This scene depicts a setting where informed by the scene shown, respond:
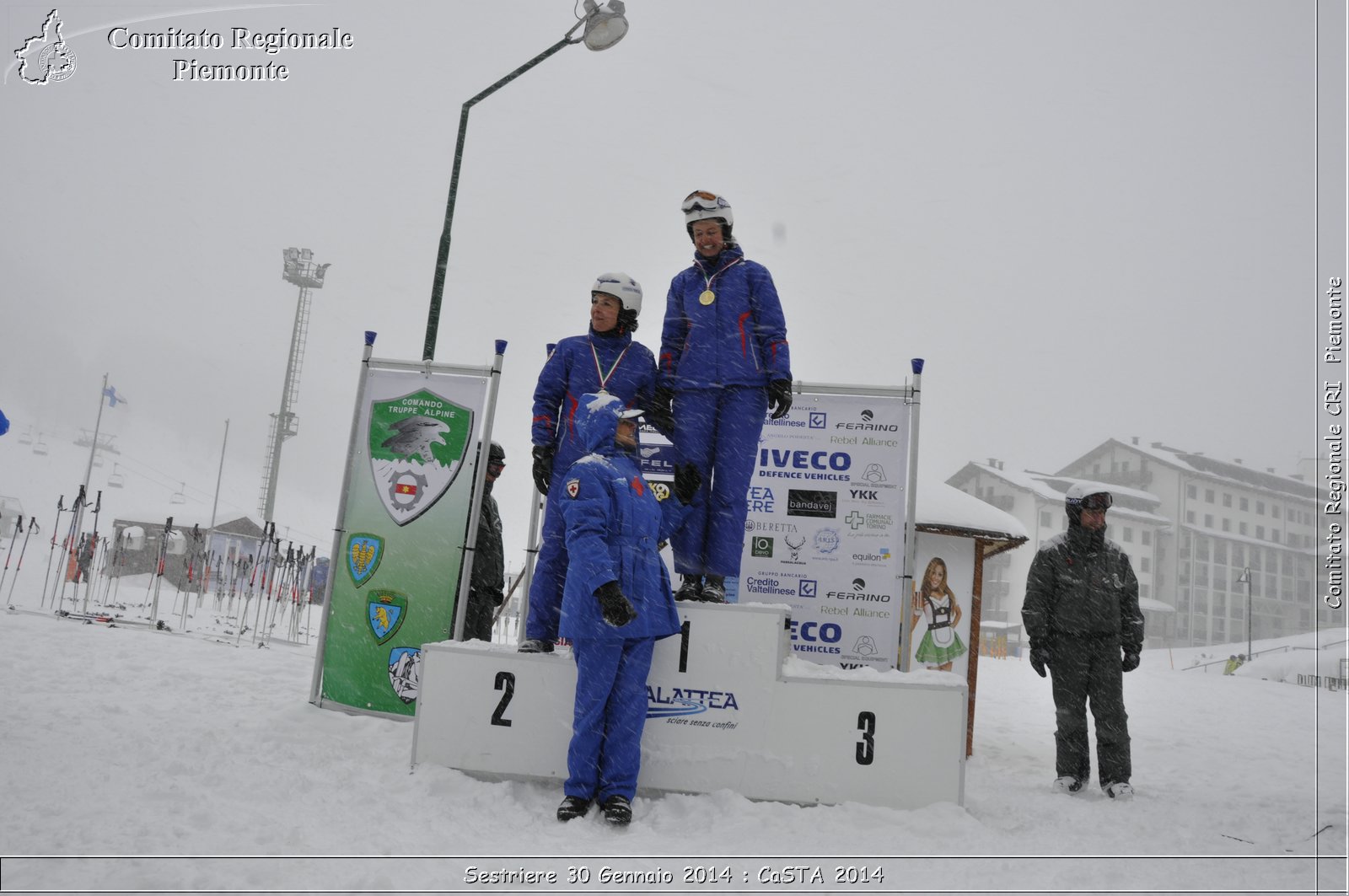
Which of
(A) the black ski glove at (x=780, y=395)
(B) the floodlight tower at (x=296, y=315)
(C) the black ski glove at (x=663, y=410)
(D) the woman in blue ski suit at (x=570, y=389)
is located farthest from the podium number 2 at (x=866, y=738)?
(B) the floodlight tower at (x=296, y=315)

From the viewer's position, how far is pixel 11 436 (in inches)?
3538

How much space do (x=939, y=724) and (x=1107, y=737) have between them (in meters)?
1.87

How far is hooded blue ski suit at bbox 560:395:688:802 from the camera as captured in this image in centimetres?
Result: 420

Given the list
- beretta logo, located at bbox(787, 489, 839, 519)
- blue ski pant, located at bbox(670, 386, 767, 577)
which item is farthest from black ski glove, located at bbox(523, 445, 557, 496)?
beretta logo, located at bbox(787, 489, 839, 519)

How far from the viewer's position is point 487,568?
7438 mm

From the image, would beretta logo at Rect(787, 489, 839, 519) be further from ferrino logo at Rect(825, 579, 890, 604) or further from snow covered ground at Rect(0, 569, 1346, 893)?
snow covered ground at Rect(0, 569, 1346, 893)

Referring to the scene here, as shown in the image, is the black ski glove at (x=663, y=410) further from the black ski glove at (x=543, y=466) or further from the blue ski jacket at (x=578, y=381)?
the black ski glove at (x=543, y=466)

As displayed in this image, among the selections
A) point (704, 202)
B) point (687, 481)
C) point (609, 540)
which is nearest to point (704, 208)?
point (704, 202)

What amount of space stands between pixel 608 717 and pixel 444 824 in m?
0.86

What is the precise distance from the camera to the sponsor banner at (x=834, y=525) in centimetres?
666

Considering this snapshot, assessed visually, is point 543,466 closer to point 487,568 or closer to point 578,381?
point 578,381

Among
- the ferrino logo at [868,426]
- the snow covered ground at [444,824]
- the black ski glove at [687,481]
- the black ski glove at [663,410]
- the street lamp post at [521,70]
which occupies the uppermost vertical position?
the street lamp post at [521,70]

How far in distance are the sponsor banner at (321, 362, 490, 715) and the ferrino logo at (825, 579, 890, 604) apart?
111 inches

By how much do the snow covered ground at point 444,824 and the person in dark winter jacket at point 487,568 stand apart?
4.17 ft
